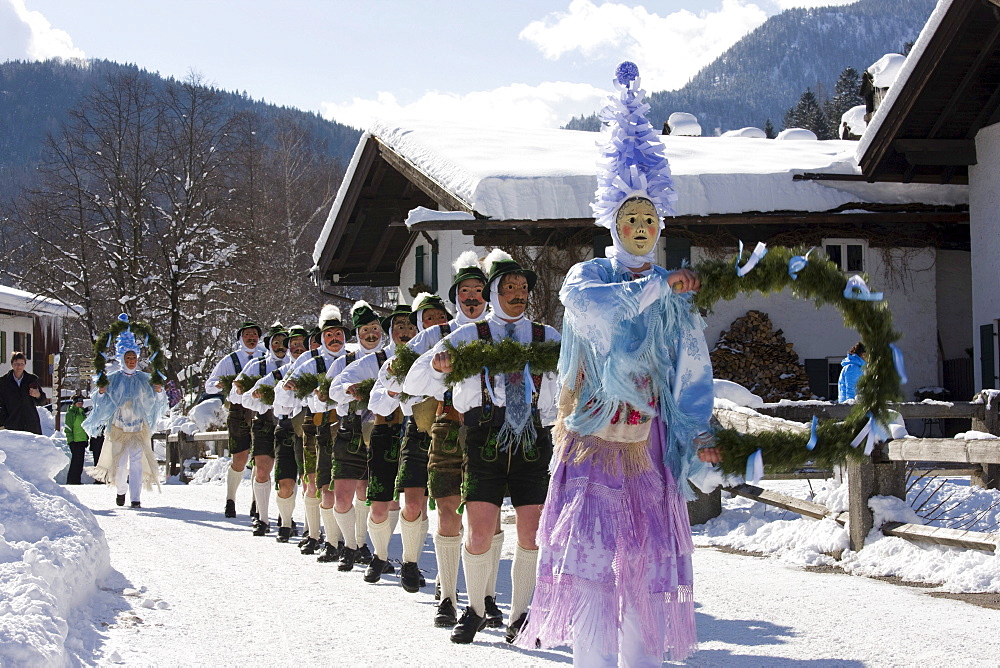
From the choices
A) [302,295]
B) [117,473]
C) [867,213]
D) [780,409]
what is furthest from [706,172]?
[302,295]

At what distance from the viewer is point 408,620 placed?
6.66 metres

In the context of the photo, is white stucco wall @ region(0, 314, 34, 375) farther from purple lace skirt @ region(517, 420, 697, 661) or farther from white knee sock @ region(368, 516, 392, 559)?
purple lace skirt @ region(517, 420, 697, 661)

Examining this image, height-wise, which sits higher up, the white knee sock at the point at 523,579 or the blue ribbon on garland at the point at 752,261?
the blue ribbon on garland at the point at 752,261

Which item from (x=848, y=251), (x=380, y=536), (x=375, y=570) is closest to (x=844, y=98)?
(x=848, y=251)

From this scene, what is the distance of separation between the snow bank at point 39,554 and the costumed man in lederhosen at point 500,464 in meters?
2.18

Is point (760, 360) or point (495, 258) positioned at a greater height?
point (495, 258)

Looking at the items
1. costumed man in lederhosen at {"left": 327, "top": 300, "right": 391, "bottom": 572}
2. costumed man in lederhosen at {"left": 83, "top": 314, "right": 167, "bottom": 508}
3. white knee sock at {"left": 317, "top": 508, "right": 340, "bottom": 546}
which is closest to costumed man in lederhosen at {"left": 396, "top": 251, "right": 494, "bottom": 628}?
costumed man in lederhosen at {"left": 327, "top": 300, "right": 391, "bottom": 572}

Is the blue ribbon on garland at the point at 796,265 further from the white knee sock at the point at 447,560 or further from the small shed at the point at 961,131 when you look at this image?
the small shed at the point at 961,131

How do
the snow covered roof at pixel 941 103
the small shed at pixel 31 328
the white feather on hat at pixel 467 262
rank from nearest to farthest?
the white feather on hat at pixel 467 262 → the snow covered roof at pixel 941 103 → the small shed at pixel 31 328

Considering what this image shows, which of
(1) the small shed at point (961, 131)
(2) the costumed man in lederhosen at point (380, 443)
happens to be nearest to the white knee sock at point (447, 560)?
(2) the costumed man in lederhosen at point (380, 443)

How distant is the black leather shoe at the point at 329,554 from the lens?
9.55 m

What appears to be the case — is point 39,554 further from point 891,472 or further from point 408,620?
point 891,472

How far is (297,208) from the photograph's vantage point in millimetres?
49969

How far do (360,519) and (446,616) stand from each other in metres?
2.92
